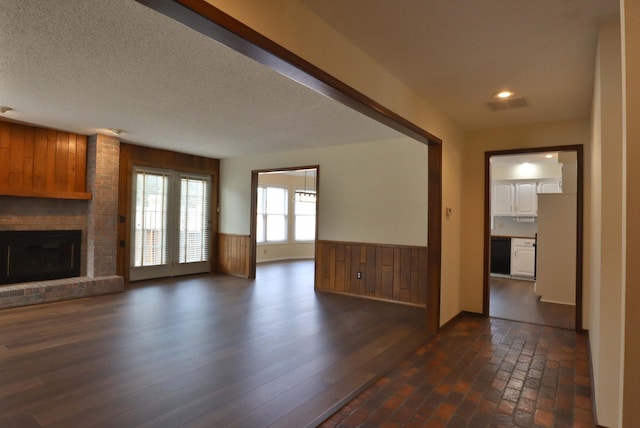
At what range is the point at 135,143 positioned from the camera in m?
6.46

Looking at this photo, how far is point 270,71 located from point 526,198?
721 centimetres

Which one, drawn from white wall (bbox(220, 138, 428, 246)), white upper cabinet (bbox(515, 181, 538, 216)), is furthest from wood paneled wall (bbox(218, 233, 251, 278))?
white upper cabinet (bbox(515, 181, 538, 216))

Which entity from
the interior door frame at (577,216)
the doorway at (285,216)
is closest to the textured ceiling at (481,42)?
the interior door frame at (577,216)

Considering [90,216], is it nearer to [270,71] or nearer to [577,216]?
[270,71]

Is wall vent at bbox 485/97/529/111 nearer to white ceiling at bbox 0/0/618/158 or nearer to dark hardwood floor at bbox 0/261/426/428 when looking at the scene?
white ceiling at bbox 0/0/618/158

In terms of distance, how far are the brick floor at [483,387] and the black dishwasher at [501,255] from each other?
13.2 ft

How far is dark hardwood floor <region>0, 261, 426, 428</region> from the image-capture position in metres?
2.34

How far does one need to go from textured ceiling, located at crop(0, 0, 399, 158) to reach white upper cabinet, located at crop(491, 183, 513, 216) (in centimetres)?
433

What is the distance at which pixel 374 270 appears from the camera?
18.9ft

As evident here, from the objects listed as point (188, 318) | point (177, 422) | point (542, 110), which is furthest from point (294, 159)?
point (177, 422)

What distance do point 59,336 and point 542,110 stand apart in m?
5.68

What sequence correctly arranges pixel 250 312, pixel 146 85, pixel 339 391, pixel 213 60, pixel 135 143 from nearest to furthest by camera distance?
pixel 339 391 → pixel 213 60 → pixel 146 85 → pixel 250 312 → pixel 135 143

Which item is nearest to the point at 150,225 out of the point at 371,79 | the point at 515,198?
the point at 371,79

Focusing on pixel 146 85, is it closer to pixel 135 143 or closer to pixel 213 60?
pixel 213 60
